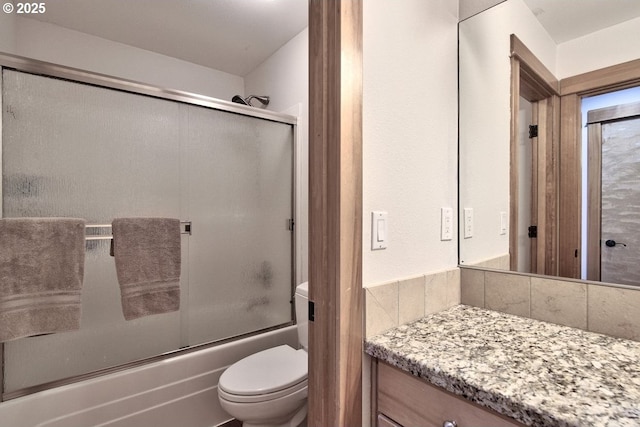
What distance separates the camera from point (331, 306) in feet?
2.33

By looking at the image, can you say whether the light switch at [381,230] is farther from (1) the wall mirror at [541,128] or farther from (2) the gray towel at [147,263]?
(2) the gray towel at [147,263]

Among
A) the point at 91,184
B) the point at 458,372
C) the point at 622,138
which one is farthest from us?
the point at 91,184

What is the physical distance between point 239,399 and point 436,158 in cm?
134

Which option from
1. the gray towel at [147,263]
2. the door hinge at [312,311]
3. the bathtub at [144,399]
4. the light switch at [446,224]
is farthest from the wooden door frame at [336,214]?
the bathtub at [144,399]

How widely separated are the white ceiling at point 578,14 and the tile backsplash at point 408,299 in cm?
84

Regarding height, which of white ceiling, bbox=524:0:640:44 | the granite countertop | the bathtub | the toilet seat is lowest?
the bathtub

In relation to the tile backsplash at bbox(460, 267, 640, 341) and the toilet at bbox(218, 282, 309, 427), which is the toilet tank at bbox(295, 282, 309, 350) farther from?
the tile backsplash at bbox(460, 267, 640, 341)

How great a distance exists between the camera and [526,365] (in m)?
0.63

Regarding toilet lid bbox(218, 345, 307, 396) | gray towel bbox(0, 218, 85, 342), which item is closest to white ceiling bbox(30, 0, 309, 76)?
gray towel bbox(0, 218, 85, 342)

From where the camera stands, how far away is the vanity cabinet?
0.58 meters

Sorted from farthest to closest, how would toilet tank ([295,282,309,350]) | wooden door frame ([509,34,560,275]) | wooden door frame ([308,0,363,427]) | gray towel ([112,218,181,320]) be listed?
1. toilet tank ([295,282,309,350])
2. gray towel ([112,218,181,320])
3. wooden door frame ([509,34,560,275])
4. wooden door frame ([308,0,363,427])

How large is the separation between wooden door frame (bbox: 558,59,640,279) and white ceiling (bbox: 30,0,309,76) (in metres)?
1.59

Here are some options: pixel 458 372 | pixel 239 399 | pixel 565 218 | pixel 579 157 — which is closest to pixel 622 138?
pixel 579 157

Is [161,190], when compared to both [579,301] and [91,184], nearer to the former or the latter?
[91,184]
